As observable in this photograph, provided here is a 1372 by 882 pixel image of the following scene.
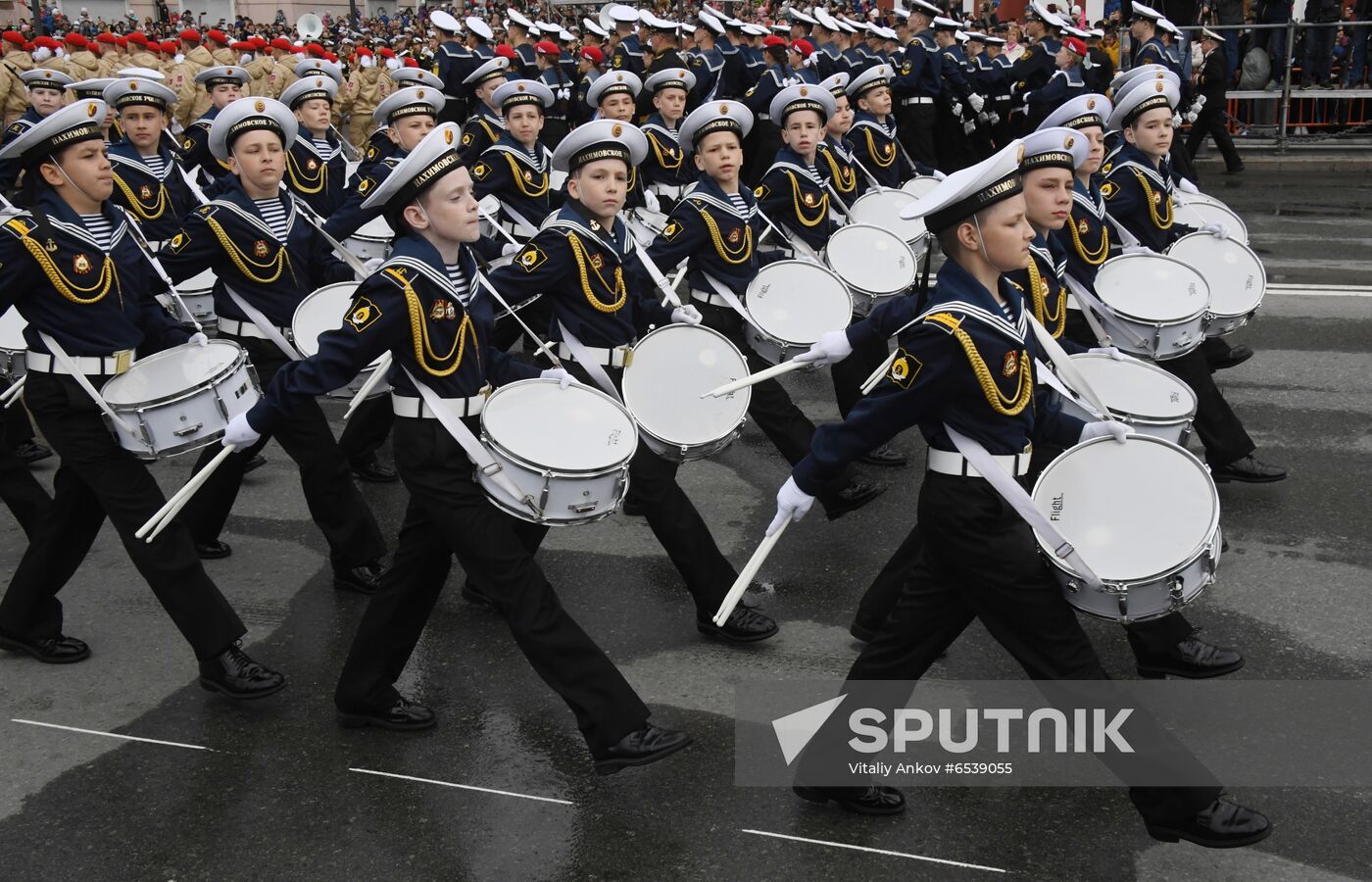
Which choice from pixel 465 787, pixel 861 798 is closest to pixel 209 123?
pixel 465 787

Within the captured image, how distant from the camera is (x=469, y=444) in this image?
14.2 ft

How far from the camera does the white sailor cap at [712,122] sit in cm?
699

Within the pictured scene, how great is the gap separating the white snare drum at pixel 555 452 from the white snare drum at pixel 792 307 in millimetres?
1795

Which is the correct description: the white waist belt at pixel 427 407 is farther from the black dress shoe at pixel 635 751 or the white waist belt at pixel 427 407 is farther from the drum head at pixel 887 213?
the drum head at pixel 887 213

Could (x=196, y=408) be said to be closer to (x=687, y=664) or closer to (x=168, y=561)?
(x=168, y=561)

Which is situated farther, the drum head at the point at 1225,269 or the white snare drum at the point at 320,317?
the drum head at the point at 1225,269

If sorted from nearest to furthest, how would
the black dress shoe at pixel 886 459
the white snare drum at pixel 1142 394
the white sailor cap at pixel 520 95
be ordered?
the white snare drum at pixel 1142 394 → the black dress shoe at pixel 886 459 → the white sailor cap at pixel 520 95

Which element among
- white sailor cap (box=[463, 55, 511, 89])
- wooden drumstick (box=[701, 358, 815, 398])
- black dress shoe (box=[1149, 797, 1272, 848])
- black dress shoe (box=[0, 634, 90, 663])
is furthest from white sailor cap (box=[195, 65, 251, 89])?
black dress shoe (box=[1149, 797, 1272, 848])

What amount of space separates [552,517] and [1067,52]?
13.2 m

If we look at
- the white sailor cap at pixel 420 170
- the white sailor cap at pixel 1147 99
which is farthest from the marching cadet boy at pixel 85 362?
the white sailor cap at pixel 1147 99

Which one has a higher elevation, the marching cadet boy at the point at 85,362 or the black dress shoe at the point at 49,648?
the marching cadet boy at the point at 85,362

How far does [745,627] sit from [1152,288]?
8.31ft

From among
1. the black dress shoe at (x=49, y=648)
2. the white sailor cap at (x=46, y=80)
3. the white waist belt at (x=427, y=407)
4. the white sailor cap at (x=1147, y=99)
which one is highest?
the white sailor cap at (x=46, y=80)

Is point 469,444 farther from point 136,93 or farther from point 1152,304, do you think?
point 136,93
